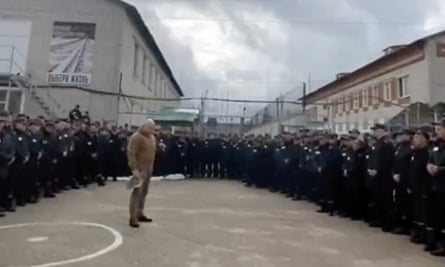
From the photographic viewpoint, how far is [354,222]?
10.6 meters

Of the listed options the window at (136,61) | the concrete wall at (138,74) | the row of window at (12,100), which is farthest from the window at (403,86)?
the row of window at (12,100)

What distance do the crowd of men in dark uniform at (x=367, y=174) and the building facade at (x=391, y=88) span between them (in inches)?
257

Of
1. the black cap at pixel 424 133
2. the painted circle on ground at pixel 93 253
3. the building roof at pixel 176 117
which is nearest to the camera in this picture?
the painted circle on ground at pixel 93 253

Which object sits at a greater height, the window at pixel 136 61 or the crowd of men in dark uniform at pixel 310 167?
the window at pixel 136 61

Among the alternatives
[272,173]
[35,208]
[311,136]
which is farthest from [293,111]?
[35,208]

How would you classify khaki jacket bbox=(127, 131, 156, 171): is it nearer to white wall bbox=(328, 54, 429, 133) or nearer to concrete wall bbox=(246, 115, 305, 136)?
concrete wall bbox=(246, 115, 305, 136)

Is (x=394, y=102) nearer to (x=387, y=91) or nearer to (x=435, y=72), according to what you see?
(x=387, y=91)

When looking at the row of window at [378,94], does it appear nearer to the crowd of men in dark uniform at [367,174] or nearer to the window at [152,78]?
the crowd of men in dark uniform at [367,174]

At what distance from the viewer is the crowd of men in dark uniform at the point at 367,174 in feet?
26.0

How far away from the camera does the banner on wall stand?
24.3m

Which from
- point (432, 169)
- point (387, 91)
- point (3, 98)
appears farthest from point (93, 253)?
point (387, 91)

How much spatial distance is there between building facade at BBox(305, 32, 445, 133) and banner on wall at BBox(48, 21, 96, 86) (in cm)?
1137

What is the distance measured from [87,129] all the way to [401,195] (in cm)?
998

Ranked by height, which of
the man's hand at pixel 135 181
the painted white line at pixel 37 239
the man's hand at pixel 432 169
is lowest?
the painted white line at pixel 37 239
